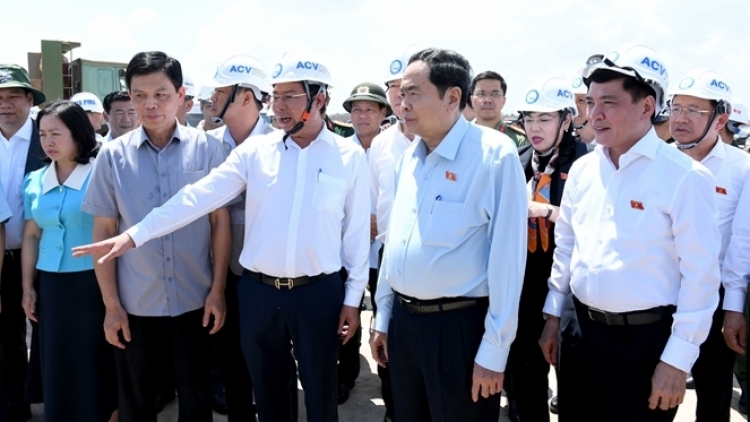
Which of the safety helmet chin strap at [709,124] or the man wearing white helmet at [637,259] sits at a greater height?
the safety helmet chin strap at [709,124]

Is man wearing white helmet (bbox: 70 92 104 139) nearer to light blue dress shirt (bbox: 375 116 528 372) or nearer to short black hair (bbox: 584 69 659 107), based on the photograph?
light blue dress shirt (bbox: 375 116 528 372)

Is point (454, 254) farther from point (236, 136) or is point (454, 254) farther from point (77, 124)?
point (77, 124)

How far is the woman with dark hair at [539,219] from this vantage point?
329 cm

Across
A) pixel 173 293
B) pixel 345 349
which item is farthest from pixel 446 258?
pixel 345 349

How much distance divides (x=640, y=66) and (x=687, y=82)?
4.31 ft

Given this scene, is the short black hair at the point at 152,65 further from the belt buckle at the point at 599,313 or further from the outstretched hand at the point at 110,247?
the belt buckle at the point at 599,313

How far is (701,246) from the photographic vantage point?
208 cm

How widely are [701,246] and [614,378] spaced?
601mm

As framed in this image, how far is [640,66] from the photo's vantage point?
2.23 m

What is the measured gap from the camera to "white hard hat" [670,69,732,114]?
3.22 meters

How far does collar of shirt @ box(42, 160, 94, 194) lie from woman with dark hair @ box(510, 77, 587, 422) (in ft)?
8.18

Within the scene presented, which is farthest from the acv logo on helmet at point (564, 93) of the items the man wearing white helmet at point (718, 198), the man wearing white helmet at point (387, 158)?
the man wearing white helmet at point (387, 158)

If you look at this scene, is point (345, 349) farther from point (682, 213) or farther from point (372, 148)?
point (682, 213)

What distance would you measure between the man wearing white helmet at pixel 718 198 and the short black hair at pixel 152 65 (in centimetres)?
274
